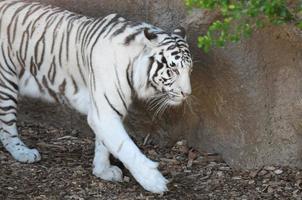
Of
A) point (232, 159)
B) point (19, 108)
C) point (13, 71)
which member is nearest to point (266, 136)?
point (232, 159)

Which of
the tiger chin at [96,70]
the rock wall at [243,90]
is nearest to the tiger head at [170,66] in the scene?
the tiger chin at [96,70]

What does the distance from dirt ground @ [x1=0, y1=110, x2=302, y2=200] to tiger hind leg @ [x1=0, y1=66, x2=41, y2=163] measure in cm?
5

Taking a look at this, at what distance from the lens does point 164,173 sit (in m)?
4.25

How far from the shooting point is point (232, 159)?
14.2 ft

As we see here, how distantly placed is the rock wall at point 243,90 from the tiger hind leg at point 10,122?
70 centimetres

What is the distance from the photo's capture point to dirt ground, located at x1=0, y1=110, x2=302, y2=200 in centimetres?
399

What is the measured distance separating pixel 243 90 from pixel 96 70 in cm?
84

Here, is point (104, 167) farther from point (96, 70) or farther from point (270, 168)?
point (270, 168)

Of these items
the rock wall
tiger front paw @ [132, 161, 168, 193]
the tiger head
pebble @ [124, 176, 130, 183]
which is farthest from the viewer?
pebble @ [124, 176, 130, 183]

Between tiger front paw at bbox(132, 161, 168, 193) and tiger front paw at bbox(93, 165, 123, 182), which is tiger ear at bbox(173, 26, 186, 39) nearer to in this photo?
tiger front paw at bbox(132, 161, 168, 193)

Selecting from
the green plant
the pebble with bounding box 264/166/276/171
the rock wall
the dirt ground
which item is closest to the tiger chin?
the dirt ground

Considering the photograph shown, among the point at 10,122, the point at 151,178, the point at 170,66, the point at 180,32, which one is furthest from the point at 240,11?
the point at 10,122

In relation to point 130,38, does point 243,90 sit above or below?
below

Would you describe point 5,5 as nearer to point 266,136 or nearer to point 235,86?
point 235,86
